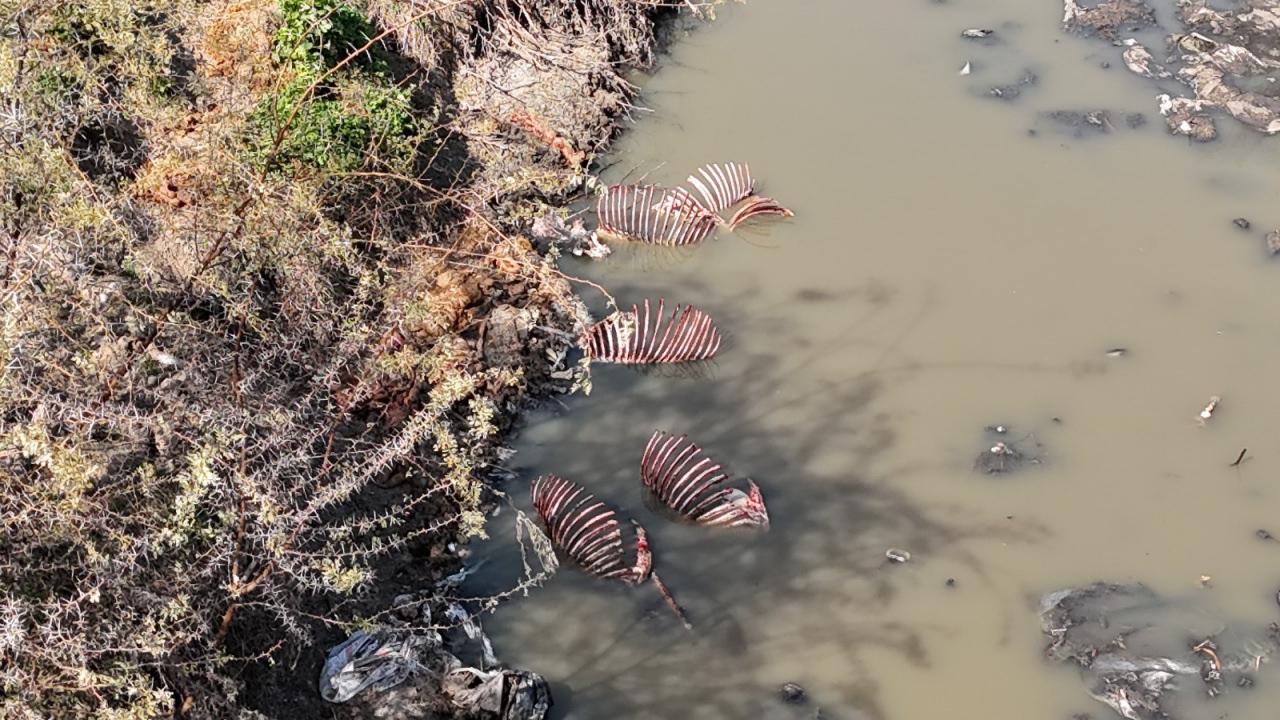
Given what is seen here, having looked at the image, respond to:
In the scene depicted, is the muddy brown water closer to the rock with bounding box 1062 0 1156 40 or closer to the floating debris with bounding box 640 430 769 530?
the floating debris with bounding box 640 430 769 530

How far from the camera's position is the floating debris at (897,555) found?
245 inches

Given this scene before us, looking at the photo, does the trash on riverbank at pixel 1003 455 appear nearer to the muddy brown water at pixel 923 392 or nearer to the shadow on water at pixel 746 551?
the muddy brown water at pixel 923 392

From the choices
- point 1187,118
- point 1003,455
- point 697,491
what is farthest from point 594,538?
point 1187,118

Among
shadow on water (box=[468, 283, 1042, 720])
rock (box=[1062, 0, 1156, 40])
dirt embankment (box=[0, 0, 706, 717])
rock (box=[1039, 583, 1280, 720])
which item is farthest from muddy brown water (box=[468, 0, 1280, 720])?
dirt embankment (box=[0, 0, 706, 717])

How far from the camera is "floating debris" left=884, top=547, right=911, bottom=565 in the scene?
6211 millimetres

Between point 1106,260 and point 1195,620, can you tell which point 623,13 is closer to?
point 1106,260

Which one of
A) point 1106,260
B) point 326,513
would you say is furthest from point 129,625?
point 1106,260

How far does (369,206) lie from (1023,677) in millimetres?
5045

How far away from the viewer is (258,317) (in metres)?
6.04

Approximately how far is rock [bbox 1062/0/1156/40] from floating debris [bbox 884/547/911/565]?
21.2 feet

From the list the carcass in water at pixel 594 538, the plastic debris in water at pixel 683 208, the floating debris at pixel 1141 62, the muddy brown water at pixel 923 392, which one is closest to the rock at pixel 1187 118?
the muddy brown water at pixel 923 392

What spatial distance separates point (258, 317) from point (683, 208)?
3.43 meters

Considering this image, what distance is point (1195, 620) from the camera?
5.95 meters

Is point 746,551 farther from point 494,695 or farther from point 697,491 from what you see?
point 494,695
